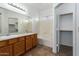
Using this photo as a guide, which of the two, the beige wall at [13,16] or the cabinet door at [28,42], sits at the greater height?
the beige wall at [13,16]

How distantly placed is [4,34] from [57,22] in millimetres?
1724

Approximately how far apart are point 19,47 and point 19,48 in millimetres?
30

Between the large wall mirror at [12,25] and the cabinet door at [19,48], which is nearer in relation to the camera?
the cabinet door at [19,48]

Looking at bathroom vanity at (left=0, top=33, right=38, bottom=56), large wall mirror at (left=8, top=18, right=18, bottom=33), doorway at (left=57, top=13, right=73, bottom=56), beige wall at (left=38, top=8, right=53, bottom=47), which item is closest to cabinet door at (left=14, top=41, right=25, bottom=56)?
bathroom vanity at (left=0, top=33, right=38, bottom=56)

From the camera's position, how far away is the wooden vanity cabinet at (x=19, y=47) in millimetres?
2531

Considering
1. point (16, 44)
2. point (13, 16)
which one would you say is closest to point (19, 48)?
point (16, 44)

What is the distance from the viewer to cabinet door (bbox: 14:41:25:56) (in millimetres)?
2531

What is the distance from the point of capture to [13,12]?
289 centimetres

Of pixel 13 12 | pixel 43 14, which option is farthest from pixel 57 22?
pixel 13 12

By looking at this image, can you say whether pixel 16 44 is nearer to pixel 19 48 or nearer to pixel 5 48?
pixel 19 48

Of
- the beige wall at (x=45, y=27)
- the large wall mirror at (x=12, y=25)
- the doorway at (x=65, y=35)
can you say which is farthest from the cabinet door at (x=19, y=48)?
the doorway at (x=65, y=35)

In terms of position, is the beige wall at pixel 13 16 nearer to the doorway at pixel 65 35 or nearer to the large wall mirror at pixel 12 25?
the large wall mirror at pixel 12 25

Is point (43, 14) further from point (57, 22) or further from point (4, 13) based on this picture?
point (4, 13)

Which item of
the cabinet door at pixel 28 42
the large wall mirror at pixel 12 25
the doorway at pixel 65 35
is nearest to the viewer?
the doorway at pixel 65 35
